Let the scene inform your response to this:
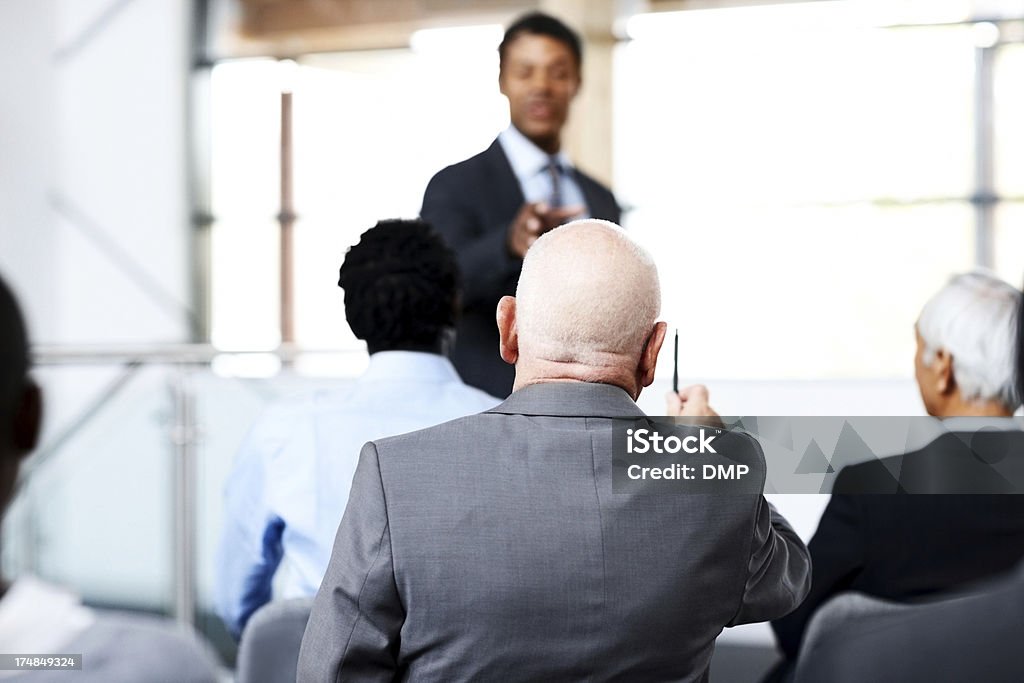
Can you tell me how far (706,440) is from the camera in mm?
979

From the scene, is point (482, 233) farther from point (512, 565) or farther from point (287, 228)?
point (287, 228)

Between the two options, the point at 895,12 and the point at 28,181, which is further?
the point at 28,181

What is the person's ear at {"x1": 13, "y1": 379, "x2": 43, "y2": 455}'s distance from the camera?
754mm

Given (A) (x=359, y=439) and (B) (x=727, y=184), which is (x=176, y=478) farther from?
(B) (x=727, y=184)

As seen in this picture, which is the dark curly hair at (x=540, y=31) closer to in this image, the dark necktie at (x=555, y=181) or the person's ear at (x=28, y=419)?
the dark necktie at (x=555, y=181)

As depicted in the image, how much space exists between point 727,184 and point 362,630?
3.21 meters

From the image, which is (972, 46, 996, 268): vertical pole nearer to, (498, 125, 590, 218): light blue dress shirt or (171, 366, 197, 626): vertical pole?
(498, 125, 590, 218): light blue dress shirt

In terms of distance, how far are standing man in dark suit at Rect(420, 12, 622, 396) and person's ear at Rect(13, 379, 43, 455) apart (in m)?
0.86

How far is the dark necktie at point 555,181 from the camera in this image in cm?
204

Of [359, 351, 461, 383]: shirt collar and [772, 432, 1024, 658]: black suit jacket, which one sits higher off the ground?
[359, 351, 461, 383]: shirt collar

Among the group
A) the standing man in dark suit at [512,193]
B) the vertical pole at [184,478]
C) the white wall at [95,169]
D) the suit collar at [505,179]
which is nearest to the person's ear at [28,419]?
the standing man in dark suit at [512,193]

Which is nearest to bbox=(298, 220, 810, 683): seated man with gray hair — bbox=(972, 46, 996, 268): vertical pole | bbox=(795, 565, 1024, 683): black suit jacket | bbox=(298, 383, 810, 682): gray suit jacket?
bbox=(298, 383, 810, 682): gray suit jacket

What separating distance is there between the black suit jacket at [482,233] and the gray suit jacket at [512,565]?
736mm

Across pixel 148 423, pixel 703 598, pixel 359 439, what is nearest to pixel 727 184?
pixel 148 423
